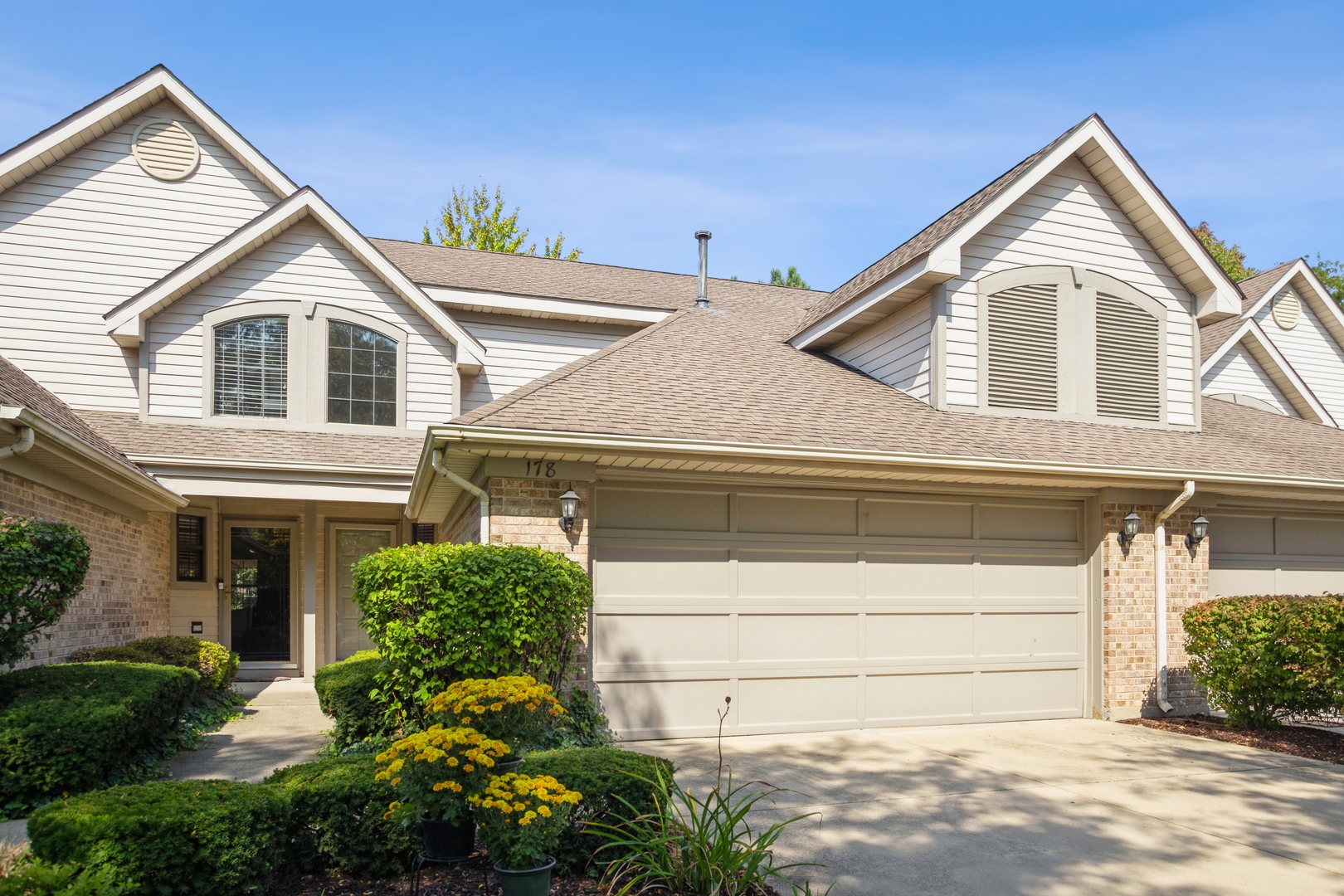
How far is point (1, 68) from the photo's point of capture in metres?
12.4

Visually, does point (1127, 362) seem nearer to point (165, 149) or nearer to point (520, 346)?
point (520, 346)

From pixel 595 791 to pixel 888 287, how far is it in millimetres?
7918

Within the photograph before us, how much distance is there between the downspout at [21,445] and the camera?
723cm

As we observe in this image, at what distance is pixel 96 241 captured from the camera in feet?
42.8

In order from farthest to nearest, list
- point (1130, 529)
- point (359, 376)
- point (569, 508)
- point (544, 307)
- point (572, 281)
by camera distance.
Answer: point (572, 281)
point (544, 307)
point (359, 376)
point (1130, 529)
point (569, 508)

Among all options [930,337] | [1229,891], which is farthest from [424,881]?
[930,337]

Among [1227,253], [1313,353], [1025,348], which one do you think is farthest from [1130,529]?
[1227,253]

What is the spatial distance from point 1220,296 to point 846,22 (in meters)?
5.60

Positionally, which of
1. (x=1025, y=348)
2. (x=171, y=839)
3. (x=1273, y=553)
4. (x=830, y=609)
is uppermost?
(x=1025, y=348)

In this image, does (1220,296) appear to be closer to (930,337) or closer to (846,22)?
(930,337)

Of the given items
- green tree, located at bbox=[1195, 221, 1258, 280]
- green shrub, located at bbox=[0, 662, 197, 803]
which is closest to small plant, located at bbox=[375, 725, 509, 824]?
green shrub, located at bbox=[0, 662, 197, 803]

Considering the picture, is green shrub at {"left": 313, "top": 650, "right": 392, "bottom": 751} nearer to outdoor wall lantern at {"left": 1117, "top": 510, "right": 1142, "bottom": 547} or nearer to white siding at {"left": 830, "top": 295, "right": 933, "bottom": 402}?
white siding at {"left": 830, "top": 295, "right": 933, "bottom": 402}

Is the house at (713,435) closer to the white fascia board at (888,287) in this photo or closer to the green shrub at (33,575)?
the white fascia board at (888,287)

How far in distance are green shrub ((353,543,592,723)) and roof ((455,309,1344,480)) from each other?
1.21 m
